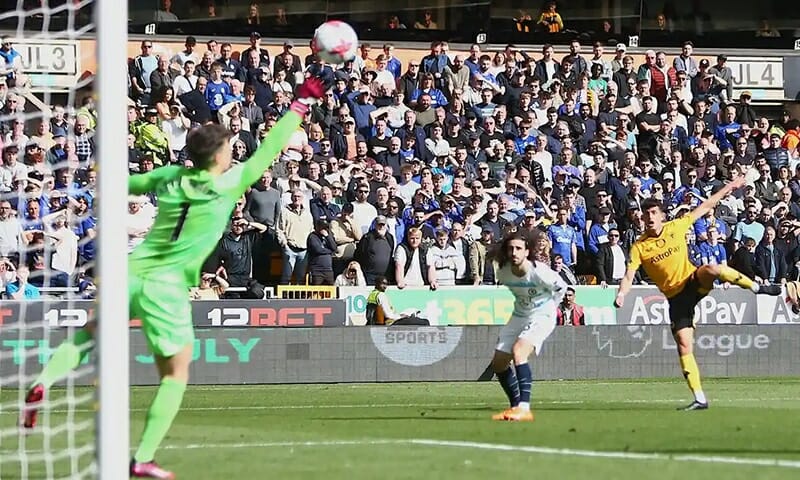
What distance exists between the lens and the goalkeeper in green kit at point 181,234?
31.6 feet

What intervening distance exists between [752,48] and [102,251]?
1154 inches

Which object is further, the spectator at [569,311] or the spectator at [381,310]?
the spectator at [569,311]

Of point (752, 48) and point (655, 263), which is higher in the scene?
point (752, 48)

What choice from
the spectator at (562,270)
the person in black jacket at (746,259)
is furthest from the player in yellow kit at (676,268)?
the person in black jacket at (746,259)

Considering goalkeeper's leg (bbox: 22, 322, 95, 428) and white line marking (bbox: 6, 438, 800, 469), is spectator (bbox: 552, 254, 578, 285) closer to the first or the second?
white line marking (bbox: 6, 438, 800, 469)

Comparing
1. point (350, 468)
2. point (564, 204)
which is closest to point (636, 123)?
point (564, 204)

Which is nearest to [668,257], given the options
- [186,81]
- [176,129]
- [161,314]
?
[161,314]

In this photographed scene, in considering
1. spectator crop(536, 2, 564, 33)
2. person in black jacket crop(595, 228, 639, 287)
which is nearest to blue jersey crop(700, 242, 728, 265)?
person in black jacket crop(595, 228, 639, 287)

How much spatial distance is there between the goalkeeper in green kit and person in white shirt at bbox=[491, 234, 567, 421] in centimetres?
513

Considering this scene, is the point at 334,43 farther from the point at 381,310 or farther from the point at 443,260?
the point at 443,260

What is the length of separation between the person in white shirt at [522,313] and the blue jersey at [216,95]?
11447 mm

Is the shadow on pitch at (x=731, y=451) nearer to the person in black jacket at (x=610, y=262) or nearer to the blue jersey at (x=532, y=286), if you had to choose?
the blue jersey at (x=532, y=286)

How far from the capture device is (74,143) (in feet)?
63.7

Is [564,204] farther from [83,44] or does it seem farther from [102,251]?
[102,251]
